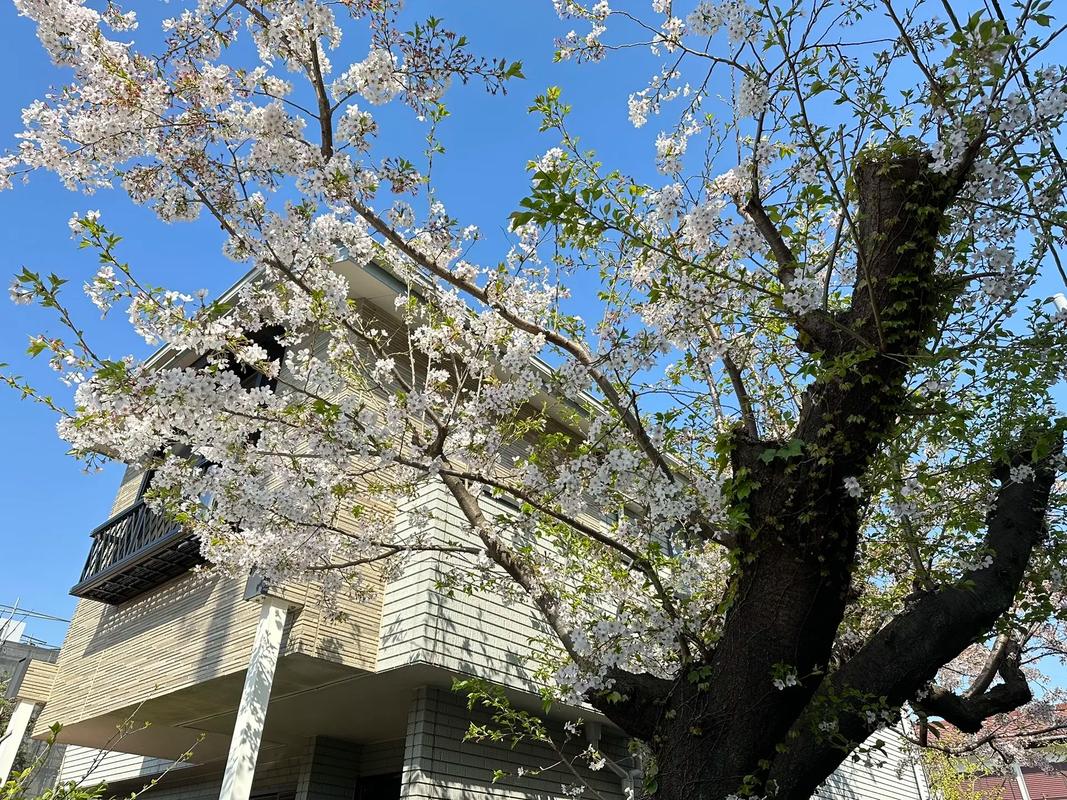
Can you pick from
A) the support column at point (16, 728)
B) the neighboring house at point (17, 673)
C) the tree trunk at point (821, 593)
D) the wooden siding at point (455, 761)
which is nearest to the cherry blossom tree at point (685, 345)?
the tree trunk at point (821, 593)

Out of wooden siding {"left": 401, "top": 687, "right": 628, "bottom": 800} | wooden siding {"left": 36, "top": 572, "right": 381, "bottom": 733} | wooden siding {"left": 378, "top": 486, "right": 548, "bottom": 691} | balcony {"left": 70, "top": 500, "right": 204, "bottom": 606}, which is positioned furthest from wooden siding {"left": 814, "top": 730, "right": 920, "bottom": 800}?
balcony {"left": 70, "top": 500, "right": 204, "bottom": 606}

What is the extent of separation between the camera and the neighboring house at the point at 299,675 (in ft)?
22.1

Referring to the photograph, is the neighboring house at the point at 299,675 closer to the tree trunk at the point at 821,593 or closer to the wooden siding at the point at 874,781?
the tree trunk at the point at 821,593

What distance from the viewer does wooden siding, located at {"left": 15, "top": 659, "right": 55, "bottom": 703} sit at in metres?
9.74

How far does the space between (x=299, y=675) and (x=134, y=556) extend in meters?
2.73

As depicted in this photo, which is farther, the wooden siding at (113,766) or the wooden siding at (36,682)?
the wooden siding at (113,766)

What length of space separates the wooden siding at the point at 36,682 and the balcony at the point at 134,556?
1.47m

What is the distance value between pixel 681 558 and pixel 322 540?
9.23 ft

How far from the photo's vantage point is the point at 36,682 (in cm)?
997

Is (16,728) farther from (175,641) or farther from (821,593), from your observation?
(821,593)

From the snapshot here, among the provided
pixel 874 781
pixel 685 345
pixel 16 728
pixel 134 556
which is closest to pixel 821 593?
pixel 685 345

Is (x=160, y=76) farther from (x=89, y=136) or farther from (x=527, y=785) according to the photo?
(x=527, y=785)

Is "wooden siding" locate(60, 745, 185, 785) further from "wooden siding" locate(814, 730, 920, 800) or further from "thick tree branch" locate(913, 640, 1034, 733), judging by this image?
"thick tree branch" locate(913, 640, 1034, 733)

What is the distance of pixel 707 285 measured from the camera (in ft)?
14.0
